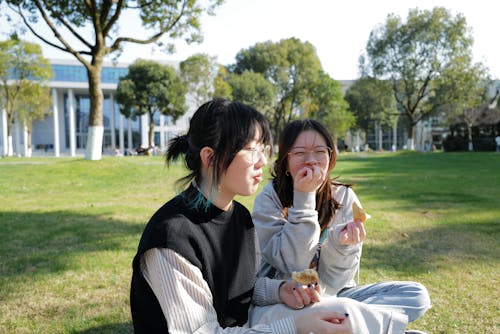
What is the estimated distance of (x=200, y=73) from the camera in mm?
34062

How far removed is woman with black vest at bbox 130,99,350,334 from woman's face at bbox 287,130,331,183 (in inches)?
16.4

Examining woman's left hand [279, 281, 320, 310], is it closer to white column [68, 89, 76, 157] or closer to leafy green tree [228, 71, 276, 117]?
leafy green tree [228, 71, 276, 117]

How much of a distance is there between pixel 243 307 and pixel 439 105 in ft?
118

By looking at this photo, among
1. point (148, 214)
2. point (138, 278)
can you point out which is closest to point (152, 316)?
point (138, 278)

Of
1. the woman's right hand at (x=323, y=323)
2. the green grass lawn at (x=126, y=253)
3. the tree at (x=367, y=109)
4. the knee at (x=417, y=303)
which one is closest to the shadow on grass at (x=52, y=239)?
the green grass lawn at (x=126, y=253)

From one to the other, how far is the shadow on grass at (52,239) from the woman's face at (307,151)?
108 inches

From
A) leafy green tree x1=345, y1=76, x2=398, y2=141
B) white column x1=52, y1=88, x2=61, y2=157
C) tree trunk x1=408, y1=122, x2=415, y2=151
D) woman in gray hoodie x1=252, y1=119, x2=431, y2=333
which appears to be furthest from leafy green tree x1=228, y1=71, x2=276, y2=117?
woman in gray hoodie x1=252, y1=119, x2=431, y2=333

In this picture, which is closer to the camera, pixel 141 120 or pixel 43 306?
pixel 43 306

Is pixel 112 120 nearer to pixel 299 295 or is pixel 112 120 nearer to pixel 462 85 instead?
pixel 462 85

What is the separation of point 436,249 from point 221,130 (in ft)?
12.7

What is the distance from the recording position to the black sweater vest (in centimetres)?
146

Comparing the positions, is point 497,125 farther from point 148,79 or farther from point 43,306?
point 43,306

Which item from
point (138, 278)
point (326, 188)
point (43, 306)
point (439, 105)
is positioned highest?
point (439, 105)

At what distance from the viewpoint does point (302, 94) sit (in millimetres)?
38406
